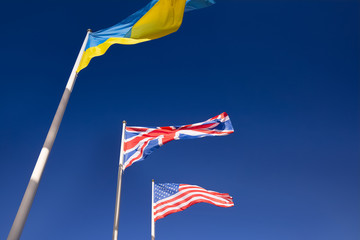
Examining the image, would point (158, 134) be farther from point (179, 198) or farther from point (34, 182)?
point (34, 182)

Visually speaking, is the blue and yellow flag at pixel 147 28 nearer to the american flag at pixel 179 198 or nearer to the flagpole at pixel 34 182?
the flagpole at pixel 34 182

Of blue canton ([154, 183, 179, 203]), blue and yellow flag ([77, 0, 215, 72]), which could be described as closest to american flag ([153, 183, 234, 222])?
blue canton ([154, 183, 179, 203])

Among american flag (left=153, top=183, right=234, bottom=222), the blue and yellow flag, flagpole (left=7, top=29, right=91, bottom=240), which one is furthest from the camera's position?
american flag (left=153, top=183, right=234, bottom=222)

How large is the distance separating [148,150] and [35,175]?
602 cm

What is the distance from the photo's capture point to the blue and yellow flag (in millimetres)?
6195

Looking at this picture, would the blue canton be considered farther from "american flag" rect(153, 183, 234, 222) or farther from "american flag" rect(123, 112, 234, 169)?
"american flag" rect(123, 112, 234, 169)

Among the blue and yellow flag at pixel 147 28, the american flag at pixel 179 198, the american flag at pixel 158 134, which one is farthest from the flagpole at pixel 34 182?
the american flag at pixel 179 198

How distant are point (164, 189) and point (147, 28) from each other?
7927 millimetres

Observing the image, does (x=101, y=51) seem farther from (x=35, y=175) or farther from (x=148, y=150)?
(x=148, y=150)

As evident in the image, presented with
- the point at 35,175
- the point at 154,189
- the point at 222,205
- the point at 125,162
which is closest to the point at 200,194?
the point at 222,205

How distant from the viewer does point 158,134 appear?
11086 mm

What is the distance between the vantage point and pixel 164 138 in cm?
1074

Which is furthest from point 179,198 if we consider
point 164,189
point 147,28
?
point 147,28

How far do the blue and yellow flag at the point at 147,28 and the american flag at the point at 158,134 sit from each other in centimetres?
456
